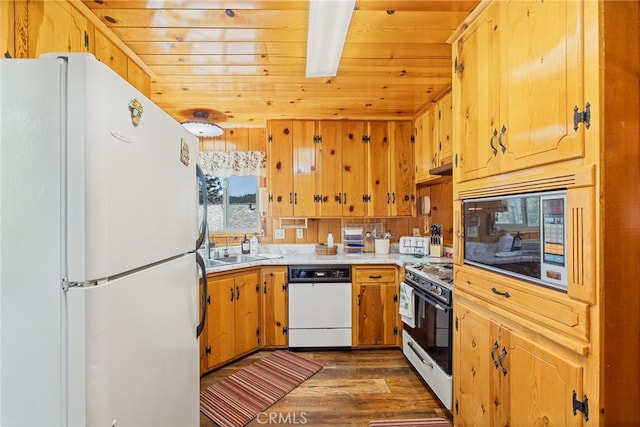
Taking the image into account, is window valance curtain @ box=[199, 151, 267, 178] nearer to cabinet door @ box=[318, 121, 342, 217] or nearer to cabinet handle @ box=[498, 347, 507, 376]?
cabinet door @ box=[318, 121, 342, 217]

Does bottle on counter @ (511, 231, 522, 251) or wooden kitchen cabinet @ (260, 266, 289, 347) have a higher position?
bottle on counter @ (511, 231, 522, 251)

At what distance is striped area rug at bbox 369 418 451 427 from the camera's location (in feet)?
6.07

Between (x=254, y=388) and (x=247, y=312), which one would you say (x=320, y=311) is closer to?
(x=247, y=312)

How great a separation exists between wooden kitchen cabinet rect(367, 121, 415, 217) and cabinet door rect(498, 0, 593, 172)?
6.25 ft

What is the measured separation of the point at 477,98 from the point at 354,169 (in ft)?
5.91

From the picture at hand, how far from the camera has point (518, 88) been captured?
46.0 inches

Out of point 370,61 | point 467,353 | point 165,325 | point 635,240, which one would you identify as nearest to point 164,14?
point 370,61

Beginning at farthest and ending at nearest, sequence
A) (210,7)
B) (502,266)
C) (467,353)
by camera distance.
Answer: (467,353) → (210,7) → (502,266)

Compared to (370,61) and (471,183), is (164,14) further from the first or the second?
(471,183)

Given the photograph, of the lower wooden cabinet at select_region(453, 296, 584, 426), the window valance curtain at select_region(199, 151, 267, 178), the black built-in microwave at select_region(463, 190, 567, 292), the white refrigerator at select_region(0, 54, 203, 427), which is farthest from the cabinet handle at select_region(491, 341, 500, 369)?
the window valance curtain at select_region(199, 151, 267, 178)

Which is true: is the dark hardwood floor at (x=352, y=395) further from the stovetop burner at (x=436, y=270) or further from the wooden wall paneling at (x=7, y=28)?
the wooden wall paneling at (x=7, y=28)

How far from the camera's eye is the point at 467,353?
5.12 ft

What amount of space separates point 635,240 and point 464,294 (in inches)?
32.2

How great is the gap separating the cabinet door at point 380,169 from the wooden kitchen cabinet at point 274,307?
4.02 ft
